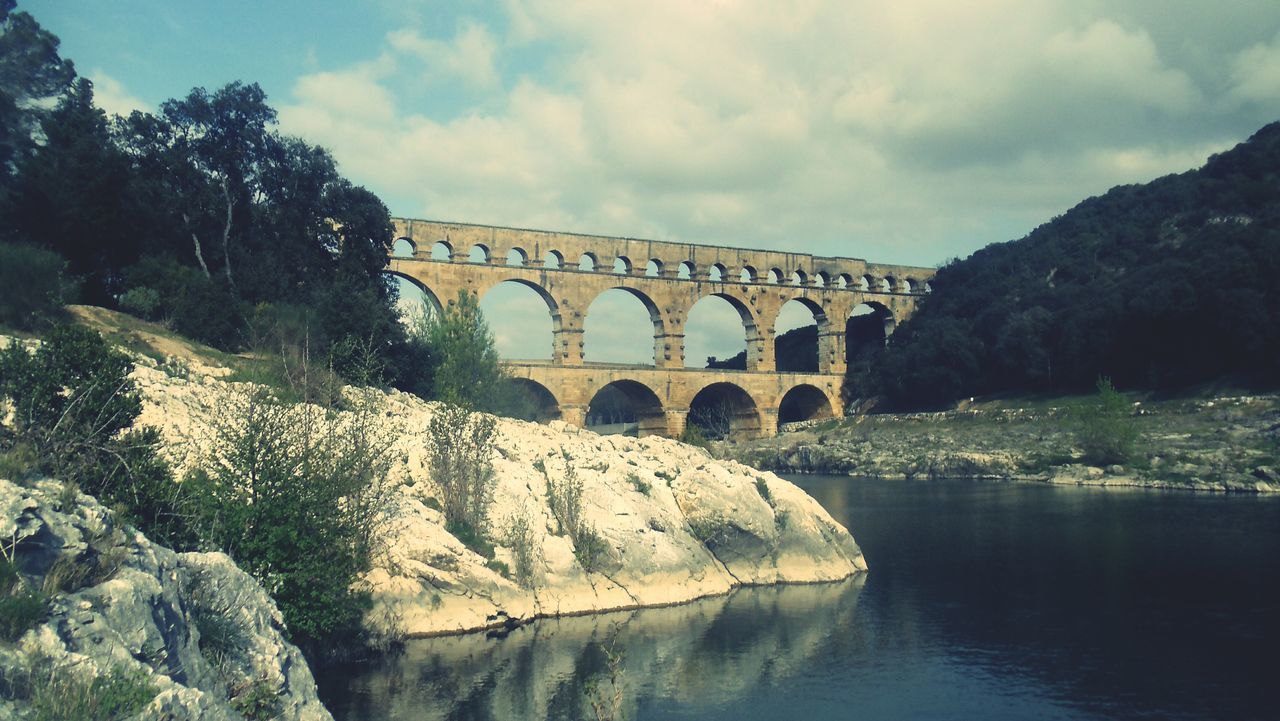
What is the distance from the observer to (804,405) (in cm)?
7175

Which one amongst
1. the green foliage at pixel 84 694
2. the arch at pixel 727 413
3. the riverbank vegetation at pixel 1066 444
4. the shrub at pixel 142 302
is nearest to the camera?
the green foliage at pixel 84 694

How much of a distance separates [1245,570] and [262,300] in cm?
2879

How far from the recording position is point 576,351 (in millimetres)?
59406

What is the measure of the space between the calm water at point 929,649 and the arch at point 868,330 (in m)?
47.8

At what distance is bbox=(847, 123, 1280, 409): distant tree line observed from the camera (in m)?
47.8

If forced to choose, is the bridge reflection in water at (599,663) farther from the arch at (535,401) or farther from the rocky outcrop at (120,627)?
the arch at (535,401)

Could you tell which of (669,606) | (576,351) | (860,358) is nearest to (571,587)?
(669,606)

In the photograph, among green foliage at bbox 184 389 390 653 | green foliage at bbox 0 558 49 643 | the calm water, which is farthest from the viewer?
the calm water

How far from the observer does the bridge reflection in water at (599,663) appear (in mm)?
14008

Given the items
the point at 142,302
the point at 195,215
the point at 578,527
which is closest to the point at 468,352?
the point at 195,215

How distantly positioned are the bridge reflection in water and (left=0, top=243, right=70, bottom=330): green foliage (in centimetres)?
1193

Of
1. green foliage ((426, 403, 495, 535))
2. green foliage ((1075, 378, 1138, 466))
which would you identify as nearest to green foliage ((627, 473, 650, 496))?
green foliage ((426, 403, 495, 535))

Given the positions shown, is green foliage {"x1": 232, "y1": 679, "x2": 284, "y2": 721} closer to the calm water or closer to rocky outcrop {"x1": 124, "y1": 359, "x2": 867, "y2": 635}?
the calm water

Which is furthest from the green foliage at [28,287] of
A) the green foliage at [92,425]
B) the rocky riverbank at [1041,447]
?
the rocky riverbank at [1041,447]
